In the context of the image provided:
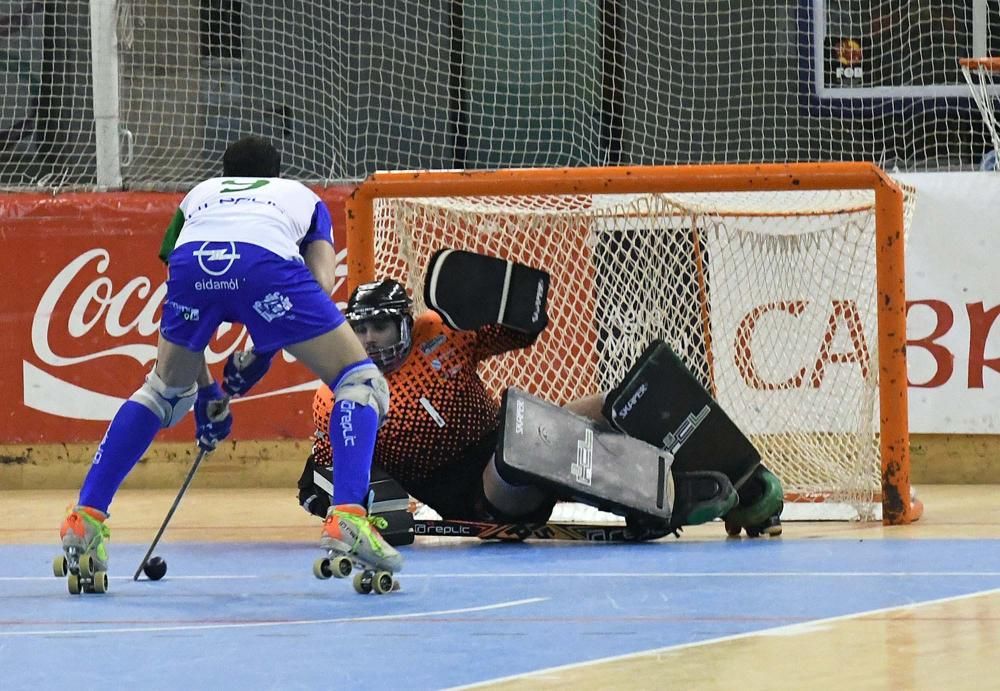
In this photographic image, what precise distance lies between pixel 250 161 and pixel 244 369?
64cm

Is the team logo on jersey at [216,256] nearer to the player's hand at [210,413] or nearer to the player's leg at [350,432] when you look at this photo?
the player's leg at [350,432]

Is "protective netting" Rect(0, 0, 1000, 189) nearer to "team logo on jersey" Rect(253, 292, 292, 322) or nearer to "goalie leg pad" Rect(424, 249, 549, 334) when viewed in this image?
"goalie leg pad" Rect(424, 249, 549, 334)

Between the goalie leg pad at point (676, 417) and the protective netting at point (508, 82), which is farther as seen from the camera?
the protective netting at point (508, 82)

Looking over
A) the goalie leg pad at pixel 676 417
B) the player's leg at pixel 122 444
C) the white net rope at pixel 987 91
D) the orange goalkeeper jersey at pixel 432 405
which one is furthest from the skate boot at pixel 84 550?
the white net rope at pixel 987 91

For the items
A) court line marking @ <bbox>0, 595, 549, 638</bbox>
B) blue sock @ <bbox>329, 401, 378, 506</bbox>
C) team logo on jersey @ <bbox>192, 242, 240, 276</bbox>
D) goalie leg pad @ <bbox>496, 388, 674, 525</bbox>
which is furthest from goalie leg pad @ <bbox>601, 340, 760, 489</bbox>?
court line marking @ <bbox>0, 595, 549, 638</bbox>

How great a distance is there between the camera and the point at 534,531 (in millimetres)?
6121

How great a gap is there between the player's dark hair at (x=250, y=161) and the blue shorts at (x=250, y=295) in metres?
0.37

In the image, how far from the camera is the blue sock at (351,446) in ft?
15.5

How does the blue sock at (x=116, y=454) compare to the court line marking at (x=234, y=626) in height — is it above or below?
above

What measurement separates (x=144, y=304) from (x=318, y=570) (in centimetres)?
428

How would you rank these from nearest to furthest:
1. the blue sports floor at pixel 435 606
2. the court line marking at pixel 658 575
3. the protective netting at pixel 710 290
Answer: the blue sports floor at pixel 435 606, the court line marking at pixel 658 575, the protective netting at pixel 710 290

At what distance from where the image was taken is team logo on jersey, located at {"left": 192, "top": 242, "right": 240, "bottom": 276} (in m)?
4.78

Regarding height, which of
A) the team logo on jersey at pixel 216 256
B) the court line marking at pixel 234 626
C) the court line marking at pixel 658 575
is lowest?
the court line marking at pixel 658 575

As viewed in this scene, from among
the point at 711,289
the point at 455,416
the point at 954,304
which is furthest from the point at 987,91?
the point at 455,416
